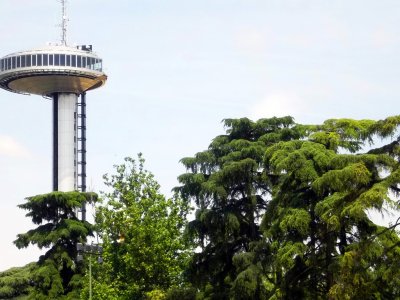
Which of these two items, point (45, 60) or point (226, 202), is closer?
point (226, 202)

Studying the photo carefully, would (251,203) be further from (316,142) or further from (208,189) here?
(316,142)

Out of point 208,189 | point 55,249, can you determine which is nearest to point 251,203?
point 208,189

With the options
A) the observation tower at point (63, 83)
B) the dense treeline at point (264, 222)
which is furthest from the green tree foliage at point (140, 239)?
the observation tower at point (63, 83)

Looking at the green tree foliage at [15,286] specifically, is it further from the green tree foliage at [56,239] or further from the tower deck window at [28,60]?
the tower deck window at [28,60]

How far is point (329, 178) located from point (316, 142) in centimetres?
512

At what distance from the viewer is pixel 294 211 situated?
116ft

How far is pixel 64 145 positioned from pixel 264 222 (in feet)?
261

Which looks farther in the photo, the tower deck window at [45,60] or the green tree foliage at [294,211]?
Result: the tower deck window at [45,60]

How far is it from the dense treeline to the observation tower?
208ft

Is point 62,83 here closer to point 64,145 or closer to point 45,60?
point 45,60

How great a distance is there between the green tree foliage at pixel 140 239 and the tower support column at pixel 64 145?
67.9 m

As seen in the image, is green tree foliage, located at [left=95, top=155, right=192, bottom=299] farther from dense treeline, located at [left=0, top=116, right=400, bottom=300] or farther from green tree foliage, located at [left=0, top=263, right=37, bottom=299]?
green tree foliage, located at [left=0, top=263, right=37, bottom=299]

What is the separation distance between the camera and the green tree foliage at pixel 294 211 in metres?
29.5

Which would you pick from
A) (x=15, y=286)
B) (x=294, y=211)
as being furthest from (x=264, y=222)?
(x=15, y=286)
